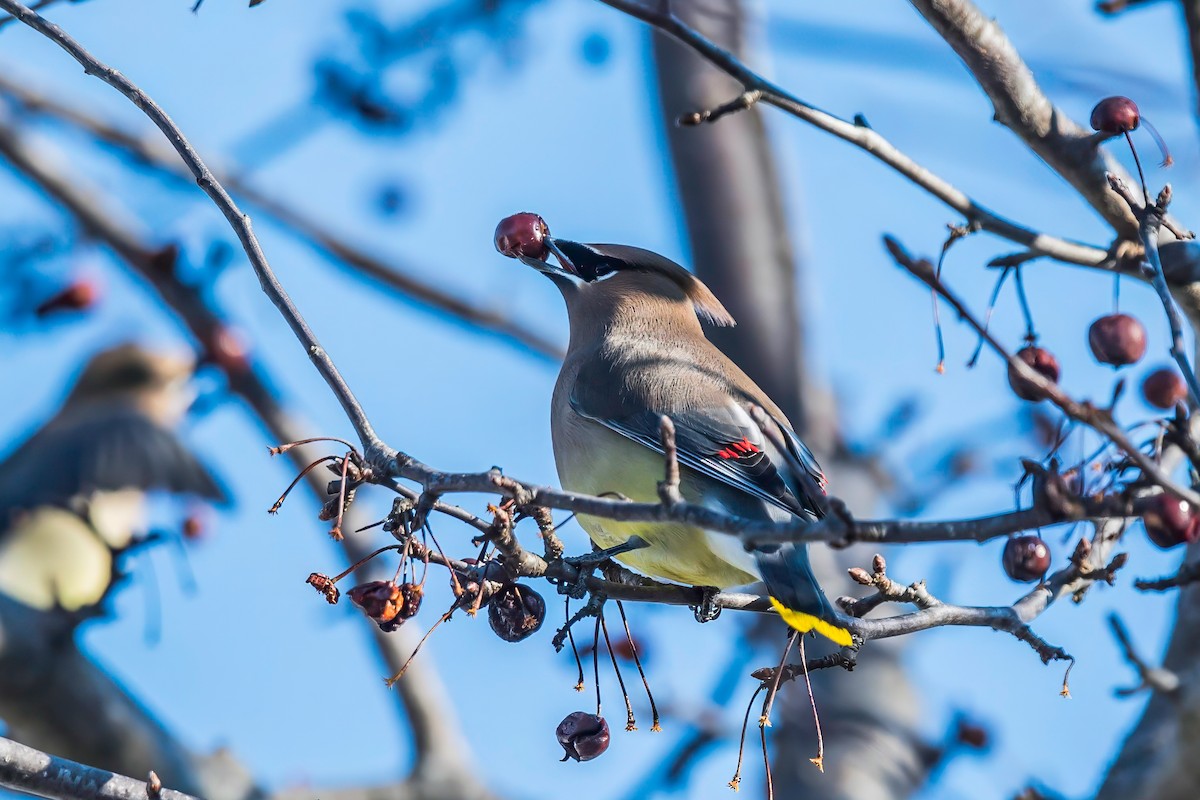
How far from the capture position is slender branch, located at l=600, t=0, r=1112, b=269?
2.46 metres

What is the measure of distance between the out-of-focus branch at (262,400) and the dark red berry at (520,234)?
1.70 m

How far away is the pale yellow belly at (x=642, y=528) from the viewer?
9.57ft

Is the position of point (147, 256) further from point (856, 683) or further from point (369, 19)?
point (856, 683)

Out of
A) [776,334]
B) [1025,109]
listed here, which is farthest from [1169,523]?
[776,334]

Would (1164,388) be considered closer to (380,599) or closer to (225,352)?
(380,599)

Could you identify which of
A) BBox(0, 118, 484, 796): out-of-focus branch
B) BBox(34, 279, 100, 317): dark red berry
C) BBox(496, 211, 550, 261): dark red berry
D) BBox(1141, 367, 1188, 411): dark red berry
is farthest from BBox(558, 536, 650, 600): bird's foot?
BBox(34, 279, 100, 317): dark red berry

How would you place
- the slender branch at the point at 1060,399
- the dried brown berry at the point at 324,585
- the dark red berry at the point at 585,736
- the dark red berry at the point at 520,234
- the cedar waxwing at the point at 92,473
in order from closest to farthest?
1. the slender branch at the point at 1060,399
2. the dried brown berry at the point at 324,585
3. the dark red berry at the point at 585,736
4. the dark red berry at the point at 520,234
5. the cedar waxwing at the point at 92,473

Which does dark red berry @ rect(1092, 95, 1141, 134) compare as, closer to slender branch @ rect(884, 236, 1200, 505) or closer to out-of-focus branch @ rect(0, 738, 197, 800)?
slender branch @ rect(884, 236, 1200, 505)

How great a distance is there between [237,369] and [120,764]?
180 cm

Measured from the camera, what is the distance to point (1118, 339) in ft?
8.75

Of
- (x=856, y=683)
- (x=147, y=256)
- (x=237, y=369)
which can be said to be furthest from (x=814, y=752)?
(x=147, y=256)

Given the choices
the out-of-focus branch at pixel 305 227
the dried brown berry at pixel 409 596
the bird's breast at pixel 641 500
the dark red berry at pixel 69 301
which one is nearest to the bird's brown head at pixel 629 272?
the bird's breast at pixel 641 500

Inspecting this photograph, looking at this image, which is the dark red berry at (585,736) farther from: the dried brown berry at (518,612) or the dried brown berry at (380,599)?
the dried brown berry at (380,599)

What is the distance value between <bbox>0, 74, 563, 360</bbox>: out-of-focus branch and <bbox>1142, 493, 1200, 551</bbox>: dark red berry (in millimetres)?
4150
